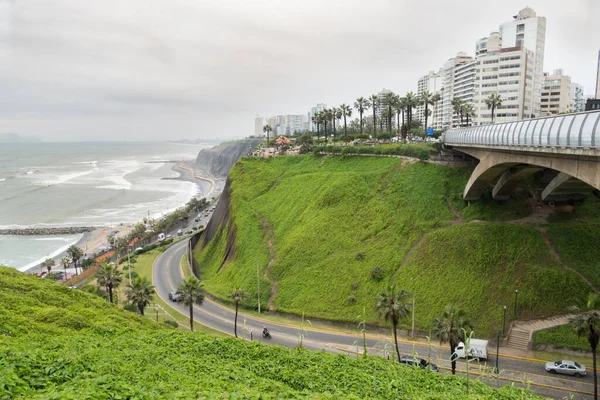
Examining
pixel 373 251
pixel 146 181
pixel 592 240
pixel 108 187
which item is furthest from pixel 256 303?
pixel 146 181

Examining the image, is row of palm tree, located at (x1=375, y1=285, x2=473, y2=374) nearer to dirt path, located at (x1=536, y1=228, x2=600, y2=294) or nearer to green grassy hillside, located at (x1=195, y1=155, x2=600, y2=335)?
green grassy hillside, located at (x1=195, y1=155, x2=600, y2=335)

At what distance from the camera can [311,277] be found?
4662 centimetres

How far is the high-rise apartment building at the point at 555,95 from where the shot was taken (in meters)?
118

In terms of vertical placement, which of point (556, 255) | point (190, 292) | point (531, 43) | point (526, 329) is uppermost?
point (531, 43)

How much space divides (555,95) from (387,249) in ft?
363

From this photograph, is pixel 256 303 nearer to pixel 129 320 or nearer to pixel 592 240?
pixel 129 320

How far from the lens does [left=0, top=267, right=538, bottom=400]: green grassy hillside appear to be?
13711mm

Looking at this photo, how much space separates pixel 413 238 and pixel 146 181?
17932 centimetres

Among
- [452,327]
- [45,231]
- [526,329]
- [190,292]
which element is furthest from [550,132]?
[45,231]

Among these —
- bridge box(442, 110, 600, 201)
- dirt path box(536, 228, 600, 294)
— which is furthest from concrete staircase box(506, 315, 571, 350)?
bridge box(442, 110, 600, 201)

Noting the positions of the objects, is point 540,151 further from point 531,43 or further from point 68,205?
point 68,205

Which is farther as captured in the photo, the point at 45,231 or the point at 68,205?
the point at 68,205

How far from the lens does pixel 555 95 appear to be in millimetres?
119750

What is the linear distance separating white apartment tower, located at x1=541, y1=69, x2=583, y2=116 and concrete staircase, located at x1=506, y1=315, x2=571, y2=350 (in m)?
109
